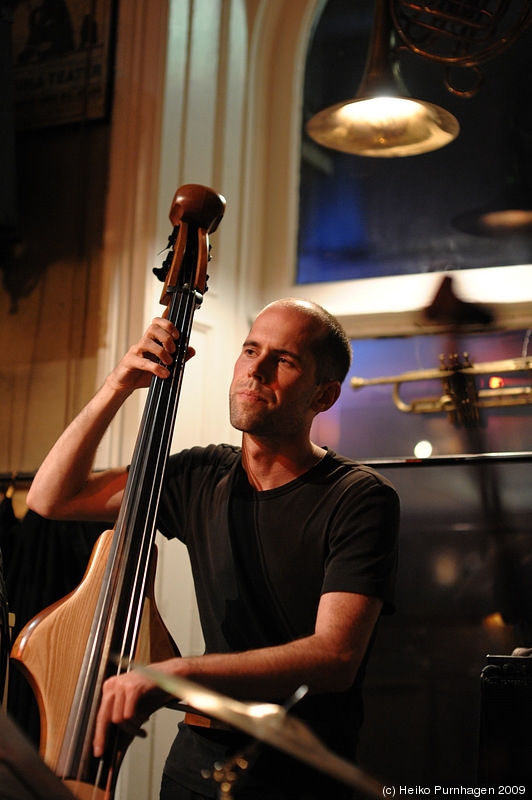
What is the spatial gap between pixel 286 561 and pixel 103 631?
0.42 m

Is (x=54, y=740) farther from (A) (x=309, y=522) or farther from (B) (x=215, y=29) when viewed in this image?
(B) (x=215, y=29)

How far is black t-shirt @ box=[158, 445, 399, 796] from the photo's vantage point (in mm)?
1466

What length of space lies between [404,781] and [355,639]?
1.00 meters

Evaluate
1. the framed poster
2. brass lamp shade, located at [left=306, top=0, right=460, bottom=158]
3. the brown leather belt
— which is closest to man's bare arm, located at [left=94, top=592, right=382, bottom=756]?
the brown leather belt

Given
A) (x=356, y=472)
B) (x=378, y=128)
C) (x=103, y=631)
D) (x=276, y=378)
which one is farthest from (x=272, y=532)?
(x=378, y=128)

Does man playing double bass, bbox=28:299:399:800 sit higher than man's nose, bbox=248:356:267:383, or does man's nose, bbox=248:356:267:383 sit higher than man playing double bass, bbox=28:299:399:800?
man's nose, bbox=248:356:267:383

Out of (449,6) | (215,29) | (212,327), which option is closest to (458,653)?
(212,327)

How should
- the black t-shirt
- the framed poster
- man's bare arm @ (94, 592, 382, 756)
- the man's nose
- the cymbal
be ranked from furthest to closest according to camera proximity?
the framed poster → the man's nose → the black t-shirt → man's bare arm @ (94, 592, 382, 756) → the cymbal

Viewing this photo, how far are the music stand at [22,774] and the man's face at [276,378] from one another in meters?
0.92

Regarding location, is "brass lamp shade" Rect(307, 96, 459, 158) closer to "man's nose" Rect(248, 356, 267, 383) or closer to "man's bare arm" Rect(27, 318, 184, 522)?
"man's nose" Rect(248, 356, 267, 383)

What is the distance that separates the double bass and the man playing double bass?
110mm

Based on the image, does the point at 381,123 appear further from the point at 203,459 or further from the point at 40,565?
the point at 40,565

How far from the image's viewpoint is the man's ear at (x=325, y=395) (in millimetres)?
1786

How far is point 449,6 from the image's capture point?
204cm
